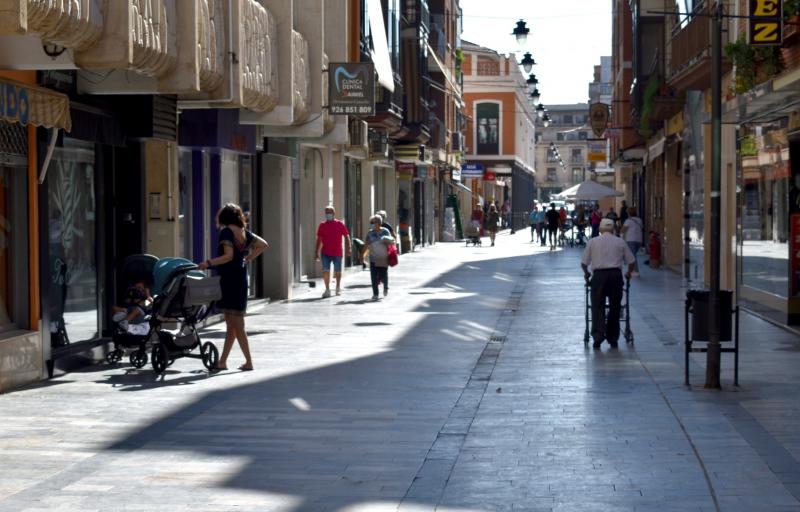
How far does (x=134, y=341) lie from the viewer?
14617 mm

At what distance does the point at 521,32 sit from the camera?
38406 millimetres

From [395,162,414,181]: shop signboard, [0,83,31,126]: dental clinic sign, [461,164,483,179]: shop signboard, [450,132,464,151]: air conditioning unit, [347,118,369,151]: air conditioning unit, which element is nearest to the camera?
[0,83,31,126]: dental clinic sign

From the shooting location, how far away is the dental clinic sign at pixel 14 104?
12.2m

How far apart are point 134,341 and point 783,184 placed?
10.1m

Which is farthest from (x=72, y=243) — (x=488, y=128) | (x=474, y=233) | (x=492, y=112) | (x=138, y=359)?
(x=488, y=128)

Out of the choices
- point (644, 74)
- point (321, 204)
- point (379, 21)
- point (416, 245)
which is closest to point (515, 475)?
point (321, 204)

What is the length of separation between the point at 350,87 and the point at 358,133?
8985 mm

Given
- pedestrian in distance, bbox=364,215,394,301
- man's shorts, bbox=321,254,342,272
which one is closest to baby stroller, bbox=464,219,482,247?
man's shorts, bbox=321,254,342,272

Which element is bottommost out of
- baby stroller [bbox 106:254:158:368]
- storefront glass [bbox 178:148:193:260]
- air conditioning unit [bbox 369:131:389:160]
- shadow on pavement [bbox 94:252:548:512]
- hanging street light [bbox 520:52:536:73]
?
shadow on pavement [bbox 94:252:548:512]

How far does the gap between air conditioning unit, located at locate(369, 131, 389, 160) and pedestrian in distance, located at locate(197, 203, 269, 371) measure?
24.7 m

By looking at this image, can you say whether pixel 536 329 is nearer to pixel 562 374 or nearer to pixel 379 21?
pixel 562 374

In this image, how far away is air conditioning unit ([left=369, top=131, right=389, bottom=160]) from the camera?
1551 inches

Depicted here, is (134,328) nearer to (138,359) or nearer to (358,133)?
(138,359)

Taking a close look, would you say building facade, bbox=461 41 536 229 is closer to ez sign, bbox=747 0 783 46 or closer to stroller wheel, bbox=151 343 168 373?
ez sign, bbox=747 0 783 46
